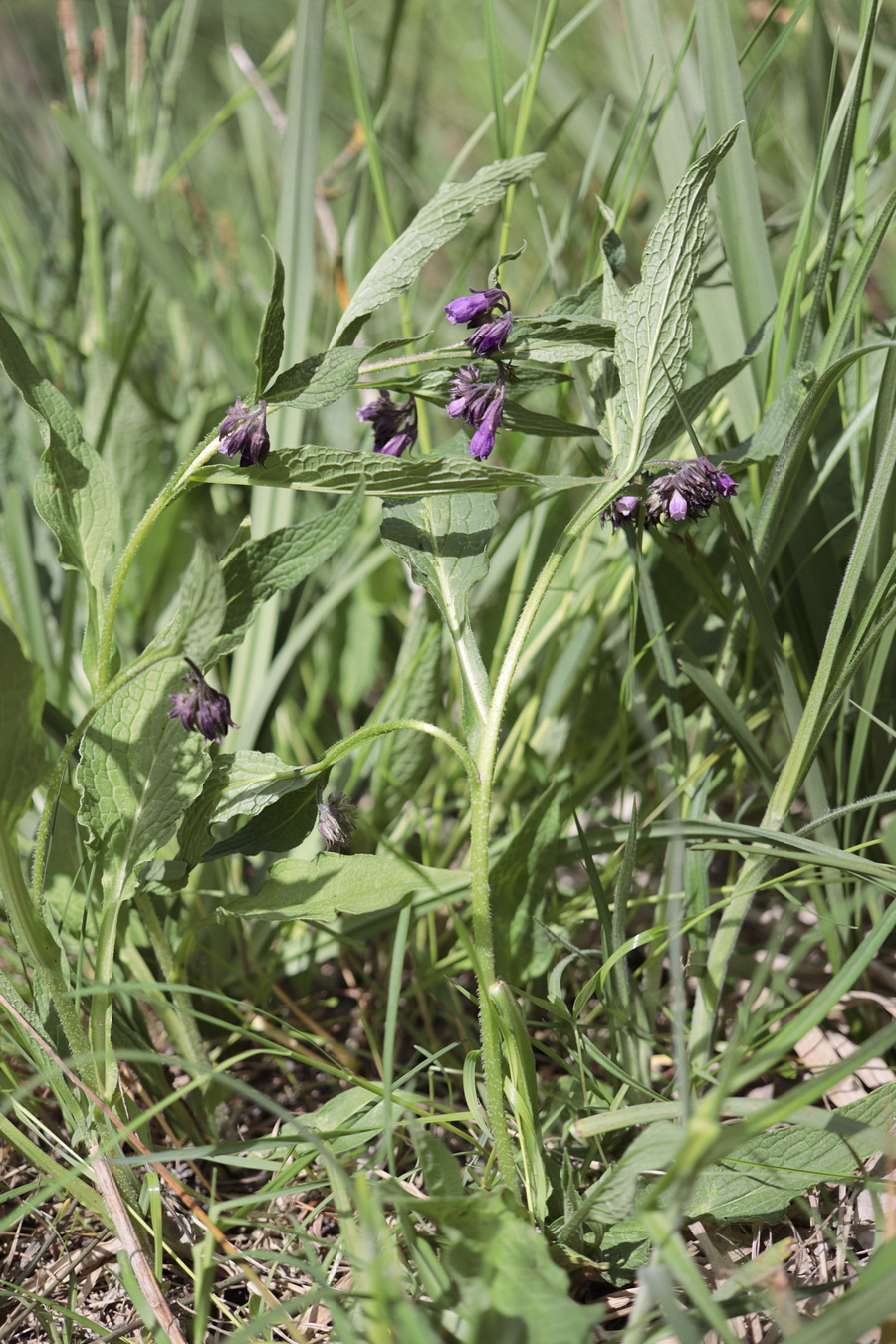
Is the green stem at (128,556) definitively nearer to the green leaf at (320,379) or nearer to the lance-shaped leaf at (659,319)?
the green leaf at (320,379)

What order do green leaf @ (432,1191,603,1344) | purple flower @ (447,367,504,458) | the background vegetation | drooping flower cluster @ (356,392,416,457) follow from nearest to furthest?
green leaf @ (432,1191,603,1344)
the background vegetation
purple flower @ (447,367,504,458)
drooping flower cluster @ (356,392,416,457)

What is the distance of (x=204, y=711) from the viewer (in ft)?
2.02

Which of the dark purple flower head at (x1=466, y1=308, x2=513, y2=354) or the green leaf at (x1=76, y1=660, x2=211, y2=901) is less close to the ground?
the dark purple flower head at (x1=466, y1=308, x2=513, y2=354)

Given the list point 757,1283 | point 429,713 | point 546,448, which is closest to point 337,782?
point 429,713

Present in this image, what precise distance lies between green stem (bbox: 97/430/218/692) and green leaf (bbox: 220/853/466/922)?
183 mm

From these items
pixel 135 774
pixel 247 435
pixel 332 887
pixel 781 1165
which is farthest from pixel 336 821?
pixel 781 1165

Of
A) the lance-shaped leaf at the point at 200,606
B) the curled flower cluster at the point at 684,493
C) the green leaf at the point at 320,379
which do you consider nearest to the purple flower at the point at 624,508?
the curled flower cluster at the point at 684,493

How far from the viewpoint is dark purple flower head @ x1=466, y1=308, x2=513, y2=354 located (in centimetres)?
64

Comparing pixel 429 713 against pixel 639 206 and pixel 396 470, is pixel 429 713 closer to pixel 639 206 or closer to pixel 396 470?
pixel 396 470

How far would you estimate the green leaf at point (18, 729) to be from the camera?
532mm

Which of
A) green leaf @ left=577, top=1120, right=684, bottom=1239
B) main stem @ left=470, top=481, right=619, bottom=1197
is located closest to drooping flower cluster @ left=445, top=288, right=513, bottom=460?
main stem @ left=470, top=481, right=619, bottom=1197

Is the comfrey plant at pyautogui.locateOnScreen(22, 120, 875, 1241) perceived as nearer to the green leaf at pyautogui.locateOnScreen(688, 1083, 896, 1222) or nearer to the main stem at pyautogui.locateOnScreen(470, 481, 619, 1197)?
the main stem at pyautogui.locateOnScreen(470, 481, 619, 1197)

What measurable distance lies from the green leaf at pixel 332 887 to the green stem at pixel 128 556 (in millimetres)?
Answer: 183

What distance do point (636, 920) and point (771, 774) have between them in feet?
1.01
